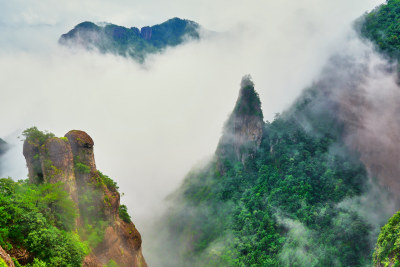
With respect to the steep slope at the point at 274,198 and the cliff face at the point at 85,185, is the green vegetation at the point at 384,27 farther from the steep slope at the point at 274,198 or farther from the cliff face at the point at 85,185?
the cliff face at the point at 85,185

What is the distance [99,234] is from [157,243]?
50.2 m

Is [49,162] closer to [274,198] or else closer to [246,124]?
[274,198]

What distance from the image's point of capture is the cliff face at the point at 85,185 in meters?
29.6

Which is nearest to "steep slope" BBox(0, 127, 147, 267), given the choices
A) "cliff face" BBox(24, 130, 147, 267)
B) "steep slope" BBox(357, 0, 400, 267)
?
"cliff face" BBox(24, 130, 147, 267)

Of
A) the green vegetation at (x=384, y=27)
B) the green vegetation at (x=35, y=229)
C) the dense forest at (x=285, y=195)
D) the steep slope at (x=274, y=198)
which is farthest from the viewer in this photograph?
the green vegetation at (x=384, y=27)

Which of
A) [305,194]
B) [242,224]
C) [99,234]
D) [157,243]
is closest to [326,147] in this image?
[305,194]

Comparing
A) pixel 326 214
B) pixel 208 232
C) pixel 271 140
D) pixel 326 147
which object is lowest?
pixel 326 214

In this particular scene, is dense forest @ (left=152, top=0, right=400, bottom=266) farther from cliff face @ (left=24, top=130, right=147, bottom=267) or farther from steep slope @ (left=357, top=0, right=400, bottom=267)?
cliff face @ (left=24, top=130, right=147, bottom=267)

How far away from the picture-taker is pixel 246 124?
81625 mm

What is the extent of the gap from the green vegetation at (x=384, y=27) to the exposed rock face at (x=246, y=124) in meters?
35.0

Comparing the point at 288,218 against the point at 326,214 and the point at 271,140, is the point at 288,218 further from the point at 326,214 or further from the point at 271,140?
the point at 271,140

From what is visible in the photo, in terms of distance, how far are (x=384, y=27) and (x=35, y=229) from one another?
92.6m

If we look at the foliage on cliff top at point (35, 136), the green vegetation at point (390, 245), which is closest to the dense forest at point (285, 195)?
the green vegetation at point (390, 245)

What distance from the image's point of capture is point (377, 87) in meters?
A: 67.1
